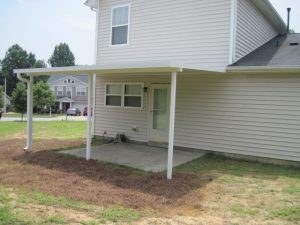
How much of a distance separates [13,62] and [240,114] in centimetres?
6338

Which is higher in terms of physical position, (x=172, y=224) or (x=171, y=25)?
(x=171, y=25)

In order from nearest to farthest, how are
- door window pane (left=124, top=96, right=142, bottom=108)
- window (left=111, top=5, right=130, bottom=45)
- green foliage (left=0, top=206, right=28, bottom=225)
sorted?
green foliage (left=0, top=206, right=28, bottom=225), door window pane (left=124, top=96, right=142, bottom=108), window (left=111, top=5, right=130, bottom=45)

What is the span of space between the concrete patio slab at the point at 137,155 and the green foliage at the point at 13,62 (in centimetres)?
5730

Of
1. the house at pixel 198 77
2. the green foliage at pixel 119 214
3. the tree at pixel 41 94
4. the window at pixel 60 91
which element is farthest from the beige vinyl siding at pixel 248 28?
the window at pixel 60 91

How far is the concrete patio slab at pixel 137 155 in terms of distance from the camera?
7816 mm

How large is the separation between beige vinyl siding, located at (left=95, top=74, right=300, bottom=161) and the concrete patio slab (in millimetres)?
761

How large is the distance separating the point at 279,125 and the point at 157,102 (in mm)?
3937

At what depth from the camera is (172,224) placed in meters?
4.32

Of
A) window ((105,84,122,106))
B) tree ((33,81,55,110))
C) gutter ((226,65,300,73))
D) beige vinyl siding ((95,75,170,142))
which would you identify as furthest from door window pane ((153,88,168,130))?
tree ((33,81,55,110))

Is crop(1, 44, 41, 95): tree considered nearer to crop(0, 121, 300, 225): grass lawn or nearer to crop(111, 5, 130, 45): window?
crop(111, 5, 130, 45): window

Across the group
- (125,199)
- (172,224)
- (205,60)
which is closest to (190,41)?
(205,60)

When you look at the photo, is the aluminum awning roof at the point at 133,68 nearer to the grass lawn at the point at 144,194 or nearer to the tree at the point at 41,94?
the grass lawn at the point at 144,194

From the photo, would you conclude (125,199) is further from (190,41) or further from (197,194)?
(190,41)

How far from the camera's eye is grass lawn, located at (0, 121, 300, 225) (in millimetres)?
4508
